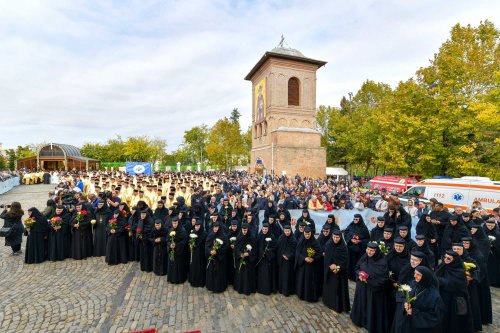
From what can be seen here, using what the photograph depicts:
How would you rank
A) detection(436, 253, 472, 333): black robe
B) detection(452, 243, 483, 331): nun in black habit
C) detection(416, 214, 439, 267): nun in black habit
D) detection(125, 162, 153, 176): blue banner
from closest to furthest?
detection(436, 253, 472, 333): black robe < detection(452, 243, 483, 331): nun in black habit < detection(416, 214, 439, 267): nun in black habit < detection(125, 162, 153, 176): blue banner

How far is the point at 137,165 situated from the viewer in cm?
2567

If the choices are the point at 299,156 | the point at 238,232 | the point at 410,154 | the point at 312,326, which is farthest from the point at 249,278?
the point at 299,156

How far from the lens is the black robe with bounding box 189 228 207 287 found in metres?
7.42

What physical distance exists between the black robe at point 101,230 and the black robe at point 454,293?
9898 mm

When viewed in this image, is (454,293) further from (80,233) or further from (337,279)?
(80,233)

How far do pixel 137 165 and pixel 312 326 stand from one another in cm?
2360

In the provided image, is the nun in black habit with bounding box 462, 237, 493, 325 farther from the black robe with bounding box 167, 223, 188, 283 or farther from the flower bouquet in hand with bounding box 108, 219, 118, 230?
the flower bouquet in hand with bounding box 108, 219, 118, 230

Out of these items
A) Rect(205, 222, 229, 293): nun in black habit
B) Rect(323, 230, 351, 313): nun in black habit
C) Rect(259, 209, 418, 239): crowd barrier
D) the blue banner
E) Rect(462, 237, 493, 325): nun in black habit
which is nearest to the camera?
Rect(462, 237, 493, 325): nun in black habit

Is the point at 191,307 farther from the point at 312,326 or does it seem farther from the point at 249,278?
the point at 312,326

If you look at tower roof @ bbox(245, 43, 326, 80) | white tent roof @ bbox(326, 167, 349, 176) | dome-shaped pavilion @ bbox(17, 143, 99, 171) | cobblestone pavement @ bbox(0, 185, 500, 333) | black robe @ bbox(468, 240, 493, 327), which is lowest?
cobblestone pavement @ bbox(0, 185, 500, 333)

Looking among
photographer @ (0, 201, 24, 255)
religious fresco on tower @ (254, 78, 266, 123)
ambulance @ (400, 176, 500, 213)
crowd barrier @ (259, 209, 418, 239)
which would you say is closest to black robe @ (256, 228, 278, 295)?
crowd barrier @ (259, 209, 418, 239)

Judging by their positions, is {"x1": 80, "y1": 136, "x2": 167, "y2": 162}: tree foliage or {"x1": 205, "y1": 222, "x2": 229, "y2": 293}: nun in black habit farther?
{"x1": 80, "y1": 136, "x2": 167, "y2": 162}: tree foliage

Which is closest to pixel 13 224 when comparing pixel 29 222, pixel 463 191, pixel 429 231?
pixel 29 222

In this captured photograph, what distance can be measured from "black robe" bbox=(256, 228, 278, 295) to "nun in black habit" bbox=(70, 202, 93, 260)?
636 centimetres
